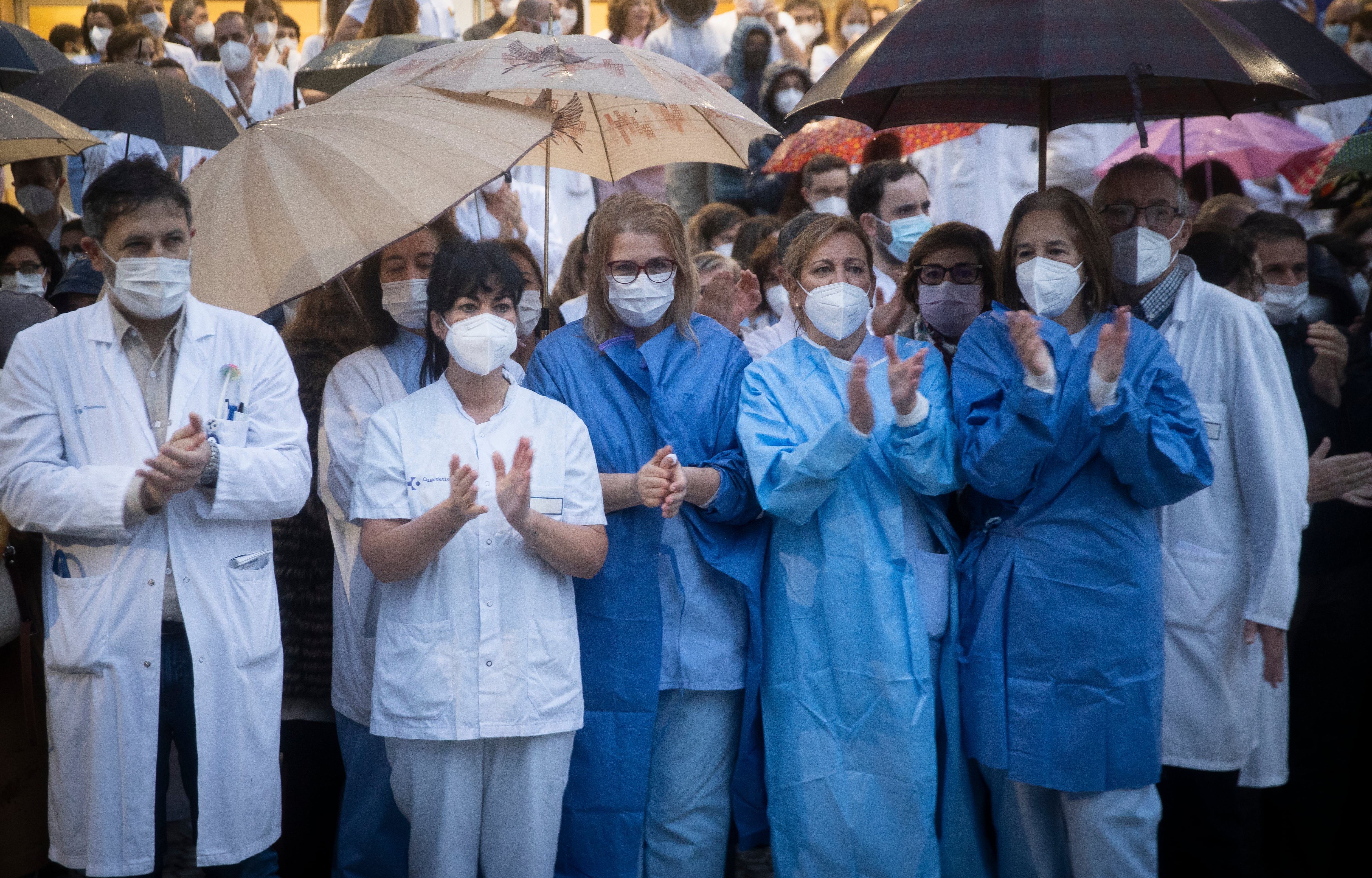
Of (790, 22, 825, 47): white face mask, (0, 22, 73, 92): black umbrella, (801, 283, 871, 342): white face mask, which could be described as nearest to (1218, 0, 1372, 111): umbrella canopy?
(801, 283, 871, 342): white face mask

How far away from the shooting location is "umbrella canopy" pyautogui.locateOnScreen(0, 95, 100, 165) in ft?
13.9

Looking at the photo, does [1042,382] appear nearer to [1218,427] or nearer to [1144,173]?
[1218,427]

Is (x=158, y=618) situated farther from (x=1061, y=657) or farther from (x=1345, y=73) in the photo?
(x=1345, y=73)

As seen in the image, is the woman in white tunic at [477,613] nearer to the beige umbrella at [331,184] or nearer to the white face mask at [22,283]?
the beige umbrella at [331,184]

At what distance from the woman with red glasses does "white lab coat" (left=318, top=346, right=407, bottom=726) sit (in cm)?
55

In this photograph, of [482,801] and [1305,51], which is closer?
[482,801]

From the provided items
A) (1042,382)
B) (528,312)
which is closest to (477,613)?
(528,312)

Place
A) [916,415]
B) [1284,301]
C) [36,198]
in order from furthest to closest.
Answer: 1. [36,198]
2. [1284,301]
3. [916,415]

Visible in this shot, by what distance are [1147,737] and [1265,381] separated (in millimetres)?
1220

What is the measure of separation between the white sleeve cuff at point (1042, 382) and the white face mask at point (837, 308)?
60 cm

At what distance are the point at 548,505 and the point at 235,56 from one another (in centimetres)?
594

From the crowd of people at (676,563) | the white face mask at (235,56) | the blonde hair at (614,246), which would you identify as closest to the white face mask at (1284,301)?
the crowd of people at (676,563)

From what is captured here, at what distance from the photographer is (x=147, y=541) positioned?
3266 millimetres

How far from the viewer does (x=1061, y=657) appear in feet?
11.7
